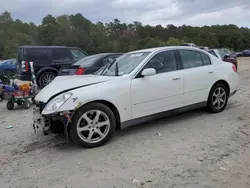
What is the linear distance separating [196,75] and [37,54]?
27.4 feet

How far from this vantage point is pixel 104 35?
8500 cm

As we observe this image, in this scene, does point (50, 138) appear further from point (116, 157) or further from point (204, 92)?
point (204, 92)

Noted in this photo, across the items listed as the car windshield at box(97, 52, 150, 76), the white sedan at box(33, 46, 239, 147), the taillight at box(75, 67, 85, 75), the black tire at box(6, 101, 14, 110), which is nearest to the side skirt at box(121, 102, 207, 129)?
the white sedan at box(33, 46, 239, 147)

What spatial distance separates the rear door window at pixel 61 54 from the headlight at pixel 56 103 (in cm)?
806

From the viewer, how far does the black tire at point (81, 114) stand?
3863 millimetres

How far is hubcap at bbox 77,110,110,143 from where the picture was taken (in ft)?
12.9

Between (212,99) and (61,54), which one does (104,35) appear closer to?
(61,54)

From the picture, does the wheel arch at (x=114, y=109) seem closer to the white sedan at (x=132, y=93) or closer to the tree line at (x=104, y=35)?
the white sedan at (x=132, y=93)

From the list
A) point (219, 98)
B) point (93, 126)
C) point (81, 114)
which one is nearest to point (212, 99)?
point (219, 98)

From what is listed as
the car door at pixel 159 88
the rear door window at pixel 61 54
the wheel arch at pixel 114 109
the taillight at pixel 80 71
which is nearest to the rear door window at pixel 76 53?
the rear door window at pixel 61 54

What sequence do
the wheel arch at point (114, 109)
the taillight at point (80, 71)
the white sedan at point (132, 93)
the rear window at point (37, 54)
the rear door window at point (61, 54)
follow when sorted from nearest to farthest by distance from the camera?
1. the white sedan at point (132, 93)
2. the wheel arch at point (114, 109)
3. the taillight at point (80, 71)
4. the rear window at point (37, 54)
5. the rear door window at point (61, 54)

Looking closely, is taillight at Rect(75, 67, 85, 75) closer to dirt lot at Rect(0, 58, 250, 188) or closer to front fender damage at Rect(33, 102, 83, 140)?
dirt lot at Rect(0, 58, 250, 188)

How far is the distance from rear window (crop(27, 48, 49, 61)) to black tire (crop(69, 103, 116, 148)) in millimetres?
8252

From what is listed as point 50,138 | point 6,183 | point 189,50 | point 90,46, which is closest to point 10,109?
point 50,138
